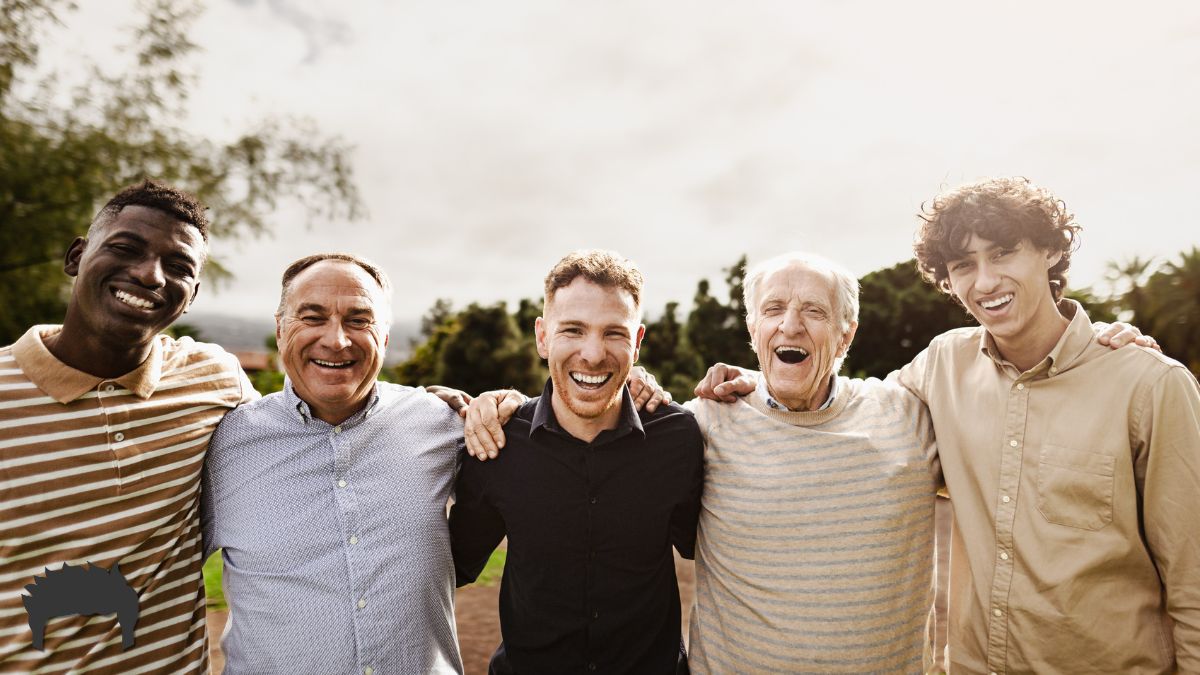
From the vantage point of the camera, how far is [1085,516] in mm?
2539

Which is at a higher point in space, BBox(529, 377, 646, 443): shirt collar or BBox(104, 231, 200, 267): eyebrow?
BBox(104, 231, 200, 267): eyebrow

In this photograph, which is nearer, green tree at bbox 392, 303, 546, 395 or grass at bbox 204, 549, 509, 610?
grass at bbox 204, 549, 509, 610

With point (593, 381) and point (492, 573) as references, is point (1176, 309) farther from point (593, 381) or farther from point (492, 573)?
point (593, 381)

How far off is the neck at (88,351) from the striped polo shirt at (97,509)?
64 millimetres

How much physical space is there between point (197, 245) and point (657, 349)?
2054 cm

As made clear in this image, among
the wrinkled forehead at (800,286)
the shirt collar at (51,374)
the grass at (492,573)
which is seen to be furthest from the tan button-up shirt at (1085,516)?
the grass at (492,573)

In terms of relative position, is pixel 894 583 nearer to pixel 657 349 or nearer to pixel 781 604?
pixel 781 604

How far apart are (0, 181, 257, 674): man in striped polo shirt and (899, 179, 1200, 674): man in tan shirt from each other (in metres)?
3.26

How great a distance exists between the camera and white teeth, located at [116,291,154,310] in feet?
8.43

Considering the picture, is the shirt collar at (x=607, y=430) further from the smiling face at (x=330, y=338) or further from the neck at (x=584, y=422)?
the smiling face at (x=330, y=338)

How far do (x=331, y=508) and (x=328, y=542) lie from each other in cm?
13

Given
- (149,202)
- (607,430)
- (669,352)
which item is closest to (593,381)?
(607,430)

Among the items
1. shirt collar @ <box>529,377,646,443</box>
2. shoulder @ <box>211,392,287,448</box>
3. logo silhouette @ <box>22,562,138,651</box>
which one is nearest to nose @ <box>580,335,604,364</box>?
shirt collar @ <box>529,377,646,443</box>

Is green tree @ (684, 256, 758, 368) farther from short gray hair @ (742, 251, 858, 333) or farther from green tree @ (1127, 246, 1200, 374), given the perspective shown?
short gray hair @ (742, 251, 858, 333)
